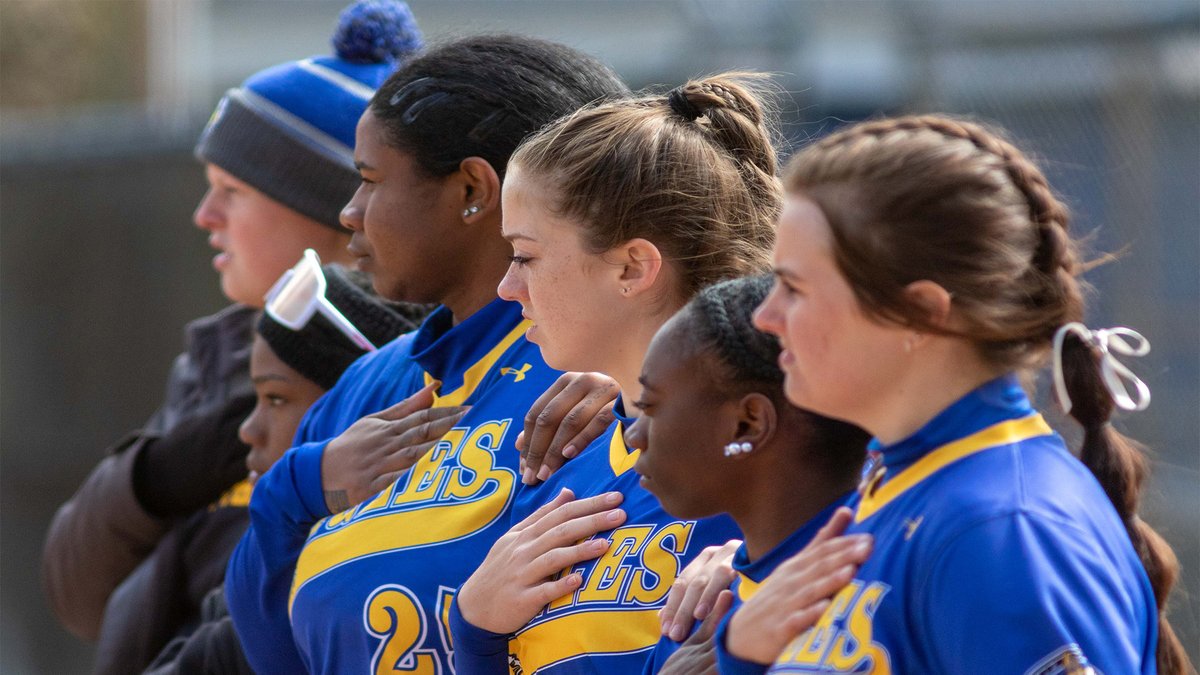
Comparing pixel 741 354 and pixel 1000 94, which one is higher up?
pixel 741 354

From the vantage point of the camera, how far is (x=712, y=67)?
6.21 metres

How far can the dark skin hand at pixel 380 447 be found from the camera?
8.01 ft

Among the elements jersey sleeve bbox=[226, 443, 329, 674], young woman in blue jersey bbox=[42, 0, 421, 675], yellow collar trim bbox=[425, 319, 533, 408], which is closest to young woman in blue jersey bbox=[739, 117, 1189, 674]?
yellow collar trim bbox=[425, 319, 533, 408]

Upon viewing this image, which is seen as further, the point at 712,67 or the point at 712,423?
the point at 712,67

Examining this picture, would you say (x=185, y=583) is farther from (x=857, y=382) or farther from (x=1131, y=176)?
(x=1131, y=176)

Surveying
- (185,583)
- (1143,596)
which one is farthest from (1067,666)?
(185,583)

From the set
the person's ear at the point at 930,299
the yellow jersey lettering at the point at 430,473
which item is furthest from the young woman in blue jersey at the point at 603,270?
the person's ear at the point at 930,299

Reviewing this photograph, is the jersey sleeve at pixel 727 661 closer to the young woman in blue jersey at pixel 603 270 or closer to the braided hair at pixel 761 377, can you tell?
the braided hair at pixel 761 377

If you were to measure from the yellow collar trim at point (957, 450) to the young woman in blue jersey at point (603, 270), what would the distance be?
446mm

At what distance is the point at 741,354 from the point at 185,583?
218 centimetres

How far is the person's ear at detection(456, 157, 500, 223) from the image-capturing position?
246 cm

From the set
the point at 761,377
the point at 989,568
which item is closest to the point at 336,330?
the point at 761,377

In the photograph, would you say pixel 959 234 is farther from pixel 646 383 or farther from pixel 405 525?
pixel 405 525

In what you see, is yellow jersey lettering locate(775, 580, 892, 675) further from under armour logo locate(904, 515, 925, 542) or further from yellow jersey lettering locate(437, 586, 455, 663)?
yellow jersey lettering locate(437, 586, 455, 663)
